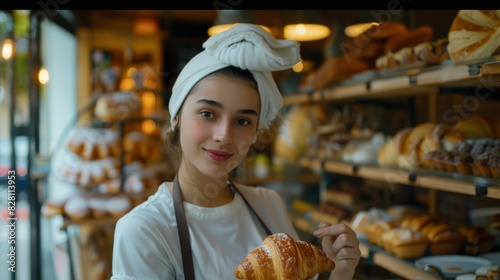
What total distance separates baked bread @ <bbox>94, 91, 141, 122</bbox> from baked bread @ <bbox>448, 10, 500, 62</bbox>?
94.4 inches

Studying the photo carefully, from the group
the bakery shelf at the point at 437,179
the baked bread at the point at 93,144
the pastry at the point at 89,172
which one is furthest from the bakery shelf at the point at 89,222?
the bakery shelf at the point at 437,179

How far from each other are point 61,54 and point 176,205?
4.58m

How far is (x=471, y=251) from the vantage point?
2098 mm

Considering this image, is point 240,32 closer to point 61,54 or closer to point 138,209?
point 138,209

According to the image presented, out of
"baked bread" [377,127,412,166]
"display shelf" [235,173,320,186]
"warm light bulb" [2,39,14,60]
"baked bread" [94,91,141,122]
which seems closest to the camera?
"baked bread" [377,127,412,166]

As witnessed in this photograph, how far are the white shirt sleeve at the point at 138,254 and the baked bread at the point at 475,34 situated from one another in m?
1.22

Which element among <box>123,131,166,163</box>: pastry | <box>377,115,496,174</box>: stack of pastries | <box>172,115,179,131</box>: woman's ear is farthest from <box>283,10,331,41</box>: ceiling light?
<box>172,115,179,131</box>: woman's ear

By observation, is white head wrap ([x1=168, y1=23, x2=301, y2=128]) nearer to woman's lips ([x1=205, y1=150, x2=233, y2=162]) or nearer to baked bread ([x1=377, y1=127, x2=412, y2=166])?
woman's lips ([x1=205, y1=150, x2=233, y2=162])

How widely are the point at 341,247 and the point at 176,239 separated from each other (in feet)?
1.39

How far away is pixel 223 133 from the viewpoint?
1195 millimetres

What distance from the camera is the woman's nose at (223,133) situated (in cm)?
120

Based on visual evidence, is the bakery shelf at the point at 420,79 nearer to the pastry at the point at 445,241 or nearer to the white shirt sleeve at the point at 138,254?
the pastry at the point at 445,241

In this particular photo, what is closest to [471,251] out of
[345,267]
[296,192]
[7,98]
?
[345,267]

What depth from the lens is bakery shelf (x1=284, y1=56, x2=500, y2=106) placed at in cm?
159
